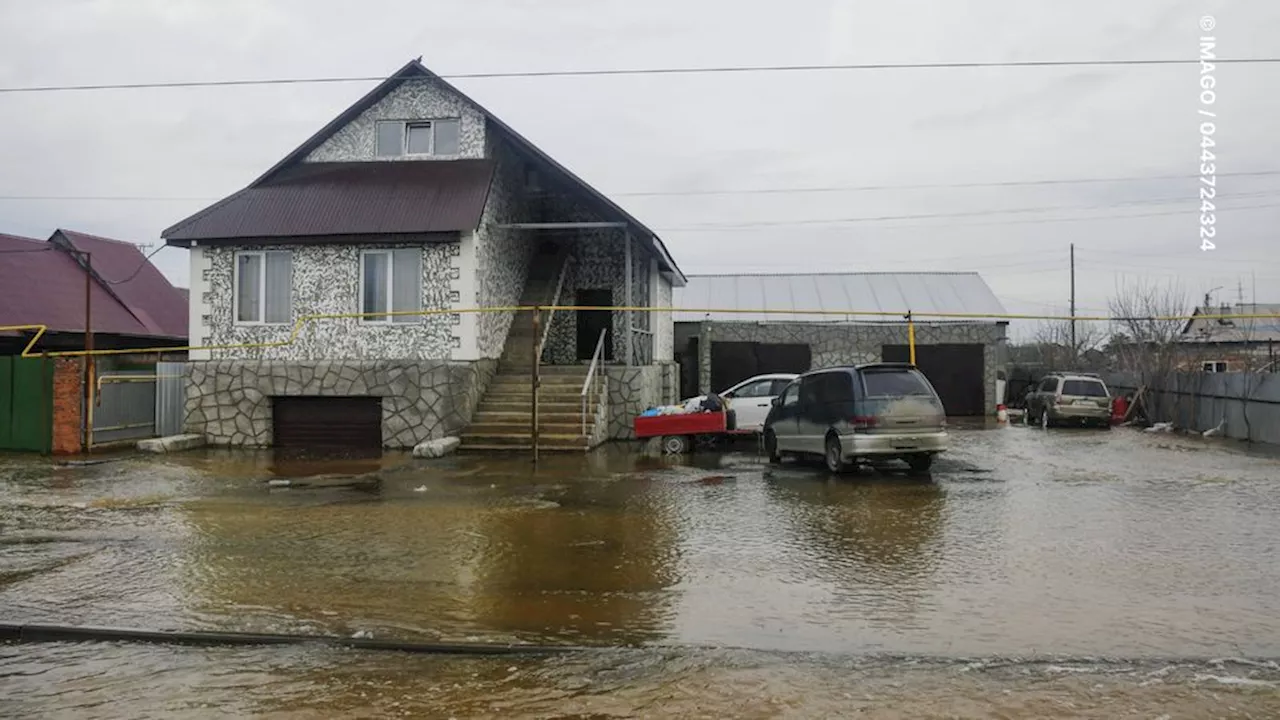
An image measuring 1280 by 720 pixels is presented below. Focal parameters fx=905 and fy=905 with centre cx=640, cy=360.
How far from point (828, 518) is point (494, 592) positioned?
4.63 metres

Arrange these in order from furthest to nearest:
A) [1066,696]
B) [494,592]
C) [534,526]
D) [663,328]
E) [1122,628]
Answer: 1. [663,328]
2. [534,526]
3. [494,592]
4. [1122,628]
5. [1066,696]

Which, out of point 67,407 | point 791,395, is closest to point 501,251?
point 791,395

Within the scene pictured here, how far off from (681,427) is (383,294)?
7033mm

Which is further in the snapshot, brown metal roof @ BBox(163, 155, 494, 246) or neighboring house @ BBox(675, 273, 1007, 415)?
neighboring house @ BBox(675, 273, 1007, 415)

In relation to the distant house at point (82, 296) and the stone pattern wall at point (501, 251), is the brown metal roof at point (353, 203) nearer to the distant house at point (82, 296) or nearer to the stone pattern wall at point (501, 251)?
the stone pattern wall at point (501, 251)

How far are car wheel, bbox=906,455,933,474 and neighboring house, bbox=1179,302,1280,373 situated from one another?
34.4 ft

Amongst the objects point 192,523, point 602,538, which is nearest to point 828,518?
point 602,538

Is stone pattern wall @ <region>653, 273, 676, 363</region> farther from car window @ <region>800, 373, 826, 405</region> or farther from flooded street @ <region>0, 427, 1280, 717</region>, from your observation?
flooded street @ <region>0, 427, 1280, 717</region>

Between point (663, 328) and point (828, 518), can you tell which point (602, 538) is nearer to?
point (828, 518)

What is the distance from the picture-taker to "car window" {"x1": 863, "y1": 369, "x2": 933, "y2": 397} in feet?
45.8

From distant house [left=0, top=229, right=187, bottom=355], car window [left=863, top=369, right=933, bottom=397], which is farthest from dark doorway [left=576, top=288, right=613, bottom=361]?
distant house [left=0, top=229, right=187, bottom=355]

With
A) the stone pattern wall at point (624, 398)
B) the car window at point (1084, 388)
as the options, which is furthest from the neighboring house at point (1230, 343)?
the stone pattern wall at point (624, 398)

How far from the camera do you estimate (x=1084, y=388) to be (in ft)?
86.1

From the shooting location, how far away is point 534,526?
9945 mm
